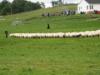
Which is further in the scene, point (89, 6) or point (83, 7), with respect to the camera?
point (83, 7)

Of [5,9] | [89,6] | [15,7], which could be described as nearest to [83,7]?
[89,6]

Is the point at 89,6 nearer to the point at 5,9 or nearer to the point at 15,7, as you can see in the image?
the point at 15,7

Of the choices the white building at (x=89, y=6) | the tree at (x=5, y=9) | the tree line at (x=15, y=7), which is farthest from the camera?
the tree at (x=5, y=9)

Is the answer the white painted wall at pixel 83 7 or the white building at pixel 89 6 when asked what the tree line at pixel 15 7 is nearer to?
the white painted wall at pixel 83 7

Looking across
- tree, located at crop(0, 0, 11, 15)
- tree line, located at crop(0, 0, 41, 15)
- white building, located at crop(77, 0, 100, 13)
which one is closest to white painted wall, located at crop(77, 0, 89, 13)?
white building, located at crop(77, 0, 100, 13)

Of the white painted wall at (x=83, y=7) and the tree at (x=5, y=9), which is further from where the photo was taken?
the tree at (x=5, y=9)

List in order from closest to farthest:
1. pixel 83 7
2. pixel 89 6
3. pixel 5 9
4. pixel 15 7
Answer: pixel 89 6 < pixel 83 7 < pixel 15 7 < pixel 5 9

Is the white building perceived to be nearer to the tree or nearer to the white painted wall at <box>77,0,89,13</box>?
the white painted wall at <box>77,0,89,13</box>

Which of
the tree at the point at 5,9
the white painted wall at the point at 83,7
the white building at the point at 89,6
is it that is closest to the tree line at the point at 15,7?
the tree at the point at 5,9

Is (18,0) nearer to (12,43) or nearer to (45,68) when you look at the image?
(12,43)

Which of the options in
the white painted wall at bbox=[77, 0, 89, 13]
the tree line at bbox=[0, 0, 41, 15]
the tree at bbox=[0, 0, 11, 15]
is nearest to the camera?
the white painted wall at bbox=[77, 0, 89, 13]

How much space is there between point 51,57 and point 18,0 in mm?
163940

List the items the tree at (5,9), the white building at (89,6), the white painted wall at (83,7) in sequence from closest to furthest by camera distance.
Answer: the white building at (89,6) → the white painted wall at (83,7) → the tree at (5,9)

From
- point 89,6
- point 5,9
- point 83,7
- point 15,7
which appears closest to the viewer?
point 89,6
